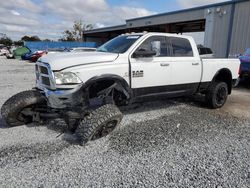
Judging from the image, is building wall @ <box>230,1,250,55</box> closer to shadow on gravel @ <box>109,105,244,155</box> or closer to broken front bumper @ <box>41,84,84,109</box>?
shadow on gravel @ <box>109,105,244,155</box>

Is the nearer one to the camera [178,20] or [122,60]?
[122,60]

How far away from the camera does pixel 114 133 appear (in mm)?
4262

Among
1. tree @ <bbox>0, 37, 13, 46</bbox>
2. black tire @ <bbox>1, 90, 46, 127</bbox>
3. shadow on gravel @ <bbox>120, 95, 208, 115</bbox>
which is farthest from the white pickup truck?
tree @ <bbox>0, 37, 13, 46</bbox>

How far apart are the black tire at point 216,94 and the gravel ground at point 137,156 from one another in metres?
1.09

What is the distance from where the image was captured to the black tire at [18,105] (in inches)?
166

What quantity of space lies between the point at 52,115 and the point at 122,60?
1775 mm

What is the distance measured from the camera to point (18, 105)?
420 centimetres

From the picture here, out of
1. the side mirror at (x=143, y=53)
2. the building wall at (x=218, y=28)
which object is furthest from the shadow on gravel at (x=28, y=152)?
the building wall at (x=218, y=28)

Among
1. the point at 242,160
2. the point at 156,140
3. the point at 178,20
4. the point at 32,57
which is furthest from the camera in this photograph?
the point at 32,57

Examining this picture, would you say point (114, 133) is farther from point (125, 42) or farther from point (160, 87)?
point (125, 42)

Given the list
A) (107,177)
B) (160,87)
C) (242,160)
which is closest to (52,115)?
(107,177)

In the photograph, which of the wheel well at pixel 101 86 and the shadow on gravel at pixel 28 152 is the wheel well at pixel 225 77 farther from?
the shadow on gravel at pixel 28 152

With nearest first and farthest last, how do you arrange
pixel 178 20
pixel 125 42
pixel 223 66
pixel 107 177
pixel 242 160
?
pixel 107 177 < pixel 242 160 < pixel 125 42 < pixel 223 66 < pixel 178 20

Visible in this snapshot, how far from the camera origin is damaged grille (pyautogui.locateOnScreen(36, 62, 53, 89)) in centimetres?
387
